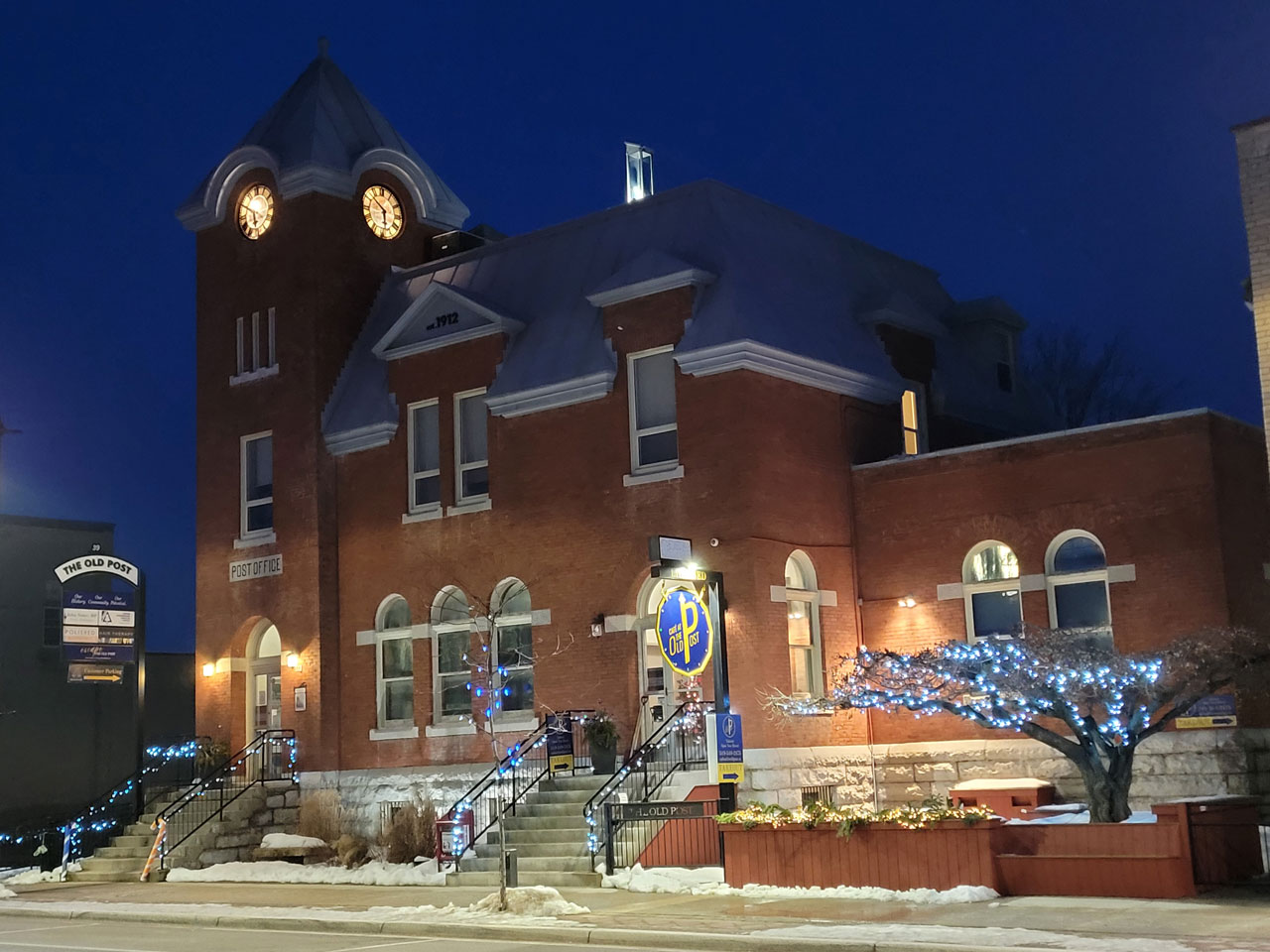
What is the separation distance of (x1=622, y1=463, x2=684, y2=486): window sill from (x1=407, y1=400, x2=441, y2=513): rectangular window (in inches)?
185

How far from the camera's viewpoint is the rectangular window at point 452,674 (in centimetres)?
2898

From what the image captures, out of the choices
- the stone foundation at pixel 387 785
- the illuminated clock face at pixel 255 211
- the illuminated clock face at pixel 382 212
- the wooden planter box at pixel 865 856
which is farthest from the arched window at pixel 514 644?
the illuminated clock face at pixel 255 211

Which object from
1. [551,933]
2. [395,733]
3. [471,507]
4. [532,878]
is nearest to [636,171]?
[471,507]

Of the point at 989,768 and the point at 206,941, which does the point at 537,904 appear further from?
the point at 989,768

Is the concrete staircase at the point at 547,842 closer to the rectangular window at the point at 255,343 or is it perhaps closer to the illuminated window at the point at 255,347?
the illuminated window at the point at 255,347

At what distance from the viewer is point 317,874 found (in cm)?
2609

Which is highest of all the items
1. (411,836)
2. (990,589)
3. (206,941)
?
(990,589)

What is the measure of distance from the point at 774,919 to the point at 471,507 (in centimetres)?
1336

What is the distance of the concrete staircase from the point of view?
2275cm

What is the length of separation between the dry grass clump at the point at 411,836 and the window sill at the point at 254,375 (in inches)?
385

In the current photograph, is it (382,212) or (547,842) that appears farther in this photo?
(382,212)

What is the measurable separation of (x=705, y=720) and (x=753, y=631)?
166 cm

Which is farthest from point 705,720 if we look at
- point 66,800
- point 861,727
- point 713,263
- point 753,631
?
point 66,800

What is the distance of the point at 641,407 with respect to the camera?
27328 mm
